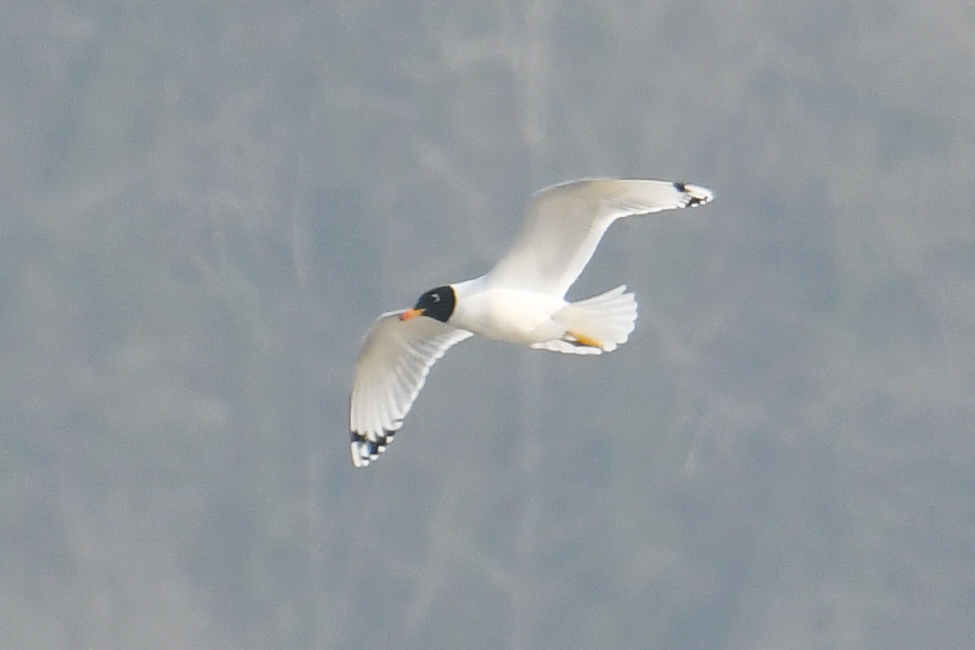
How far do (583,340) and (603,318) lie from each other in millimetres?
181

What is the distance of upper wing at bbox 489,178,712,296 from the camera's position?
1365 cm

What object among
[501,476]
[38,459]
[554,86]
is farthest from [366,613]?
[554,86]

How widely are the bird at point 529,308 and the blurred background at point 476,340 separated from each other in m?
6.38

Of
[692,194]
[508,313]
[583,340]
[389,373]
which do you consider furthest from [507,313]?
[692,194]

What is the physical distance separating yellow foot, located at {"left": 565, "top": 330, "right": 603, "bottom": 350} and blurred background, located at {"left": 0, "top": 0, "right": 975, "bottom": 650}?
671cm

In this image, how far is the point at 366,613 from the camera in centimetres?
2112

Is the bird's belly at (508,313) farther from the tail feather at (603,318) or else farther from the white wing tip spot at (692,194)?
the white wing tip spot at (692,194)

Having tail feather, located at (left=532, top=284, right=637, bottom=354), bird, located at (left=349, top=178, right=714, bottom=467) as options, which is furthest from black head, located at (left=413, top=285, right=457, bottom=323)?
tail feather, located at (left=532, top=284, right=637, bottom=354)

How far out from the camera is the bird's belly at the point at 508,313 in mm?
14086

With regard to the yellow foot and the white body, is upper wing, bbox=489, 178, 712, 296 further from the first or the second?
the yellow foot

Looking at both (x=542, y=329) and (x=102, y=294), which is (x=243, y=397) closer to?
(x=102, y=294)

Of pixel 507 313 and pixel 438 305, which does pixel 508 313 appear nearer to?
pixel 507 313

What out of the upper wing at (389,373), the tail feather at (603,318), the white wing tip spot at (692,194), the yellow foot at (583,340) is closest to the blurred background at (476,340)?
the upper wing at (389,373)

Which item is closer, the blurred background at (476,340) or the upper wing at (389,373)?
the upper wing at (389,373)
